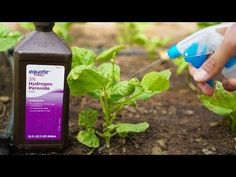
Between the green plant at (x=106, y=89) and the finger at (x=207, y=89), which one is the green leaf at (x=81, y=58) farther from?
the finger at (x=207, y=89)

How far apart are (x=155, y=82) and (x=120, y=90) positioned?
0.35 ft

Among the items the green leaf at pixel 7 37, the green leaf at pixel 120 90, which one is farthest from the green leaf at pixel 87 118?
the green leaf at pixel 7 37

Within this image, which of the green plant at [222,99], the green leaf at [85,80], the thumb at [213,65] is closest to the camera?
the green leaf at [85,80]

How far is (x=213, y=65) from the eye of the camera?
1591 millimetres

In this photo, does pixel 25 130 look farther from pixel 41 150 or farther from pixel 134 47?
pixel 134 47

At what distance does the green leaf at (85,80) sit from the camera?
4.75 ft

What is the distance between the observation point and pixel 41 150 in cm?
162

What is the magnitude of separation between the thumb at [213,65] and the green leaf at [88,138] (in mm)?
371

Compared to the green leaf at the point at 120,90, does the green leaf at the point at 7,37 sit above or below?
above

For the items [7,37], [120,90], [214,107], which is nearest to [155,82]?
[120,90]

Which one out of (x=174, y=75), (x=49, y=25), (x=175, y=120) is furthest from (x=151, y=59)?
(x=49, y=25)

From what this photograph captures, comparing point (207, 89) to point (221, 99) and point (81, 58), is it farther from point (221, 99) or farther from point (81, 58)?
point (81, 58)

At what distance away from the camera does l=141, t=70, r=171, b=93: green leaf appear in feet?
5.05

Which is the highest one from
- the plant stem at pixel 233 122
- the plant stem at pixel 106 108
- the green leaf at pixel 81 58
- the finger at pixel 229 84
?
the green leaf at pixel 81 58
